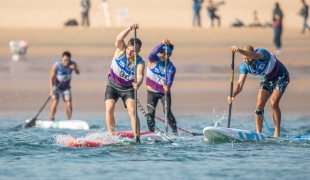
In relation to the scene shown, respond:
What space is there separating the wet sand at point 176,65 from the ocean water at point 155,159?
5605 mm

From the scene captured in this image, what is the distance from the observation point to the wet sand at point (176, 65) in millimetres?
20875

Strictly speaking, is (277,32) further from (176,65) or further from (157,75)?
(157,75)

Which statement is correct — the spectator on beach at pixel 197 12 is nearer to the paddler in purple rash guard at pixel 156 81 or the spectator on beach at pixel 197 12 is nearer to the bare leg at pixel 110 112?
the paddler in purple rash guard at pixel 156 81

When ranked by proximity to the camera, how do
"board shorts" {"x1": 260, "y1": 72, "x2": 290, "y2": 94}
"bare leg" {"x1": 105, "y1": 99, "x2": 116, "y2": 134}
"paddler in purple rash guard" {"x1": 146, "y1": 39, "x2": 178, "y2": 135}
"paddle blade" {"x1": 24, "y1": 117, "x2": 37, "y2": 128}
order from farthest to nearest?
"paddle blade" {"x1": 24, "y1": 117, "x2": 37, "y2": 128}
"paddler in purple rash guard" {"x1": 146, "y1": 39, "x2": 178, "y2": 135}
"board shorts" {"x1": 260, "y1": 72, "x2": 290, "y2": 94}
"bare leg" {"x1": 105, "y1": 99, "x2": 116, "y2": 134}

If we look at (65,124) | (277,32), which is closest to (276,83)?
(65,124)

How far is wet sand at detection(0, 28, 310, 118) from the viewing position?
20875mm

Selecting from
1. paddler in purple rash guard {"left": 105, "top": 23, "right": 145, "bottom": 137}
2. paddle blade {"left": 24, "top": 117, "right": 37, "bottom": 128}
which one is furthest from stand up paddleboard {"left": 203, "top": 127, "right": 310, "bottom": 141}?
paddle blade {"left": 24, "top": 117, "right": 37, "bottom": 128}

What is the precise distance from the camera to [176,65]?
2636 cm

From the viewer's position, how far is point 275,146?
14141 millimetres

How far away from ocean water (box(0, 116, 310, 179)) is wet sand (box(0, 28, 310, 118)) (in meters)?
5.61

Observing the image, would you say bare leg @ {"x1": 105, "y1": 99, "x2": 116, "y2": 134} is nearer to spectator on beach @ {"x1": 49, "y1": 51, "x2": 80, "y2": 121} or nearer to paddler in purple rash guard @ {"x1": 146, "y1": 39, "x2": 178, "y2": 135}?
paddler in purple rash guard @ {"x1": 146, "y1": 39, "x2": 178, "y2": 135}

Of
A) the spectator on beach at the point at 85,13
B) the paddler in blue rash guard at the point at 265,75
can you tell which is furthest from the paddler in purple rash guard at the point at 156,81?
the spectator on beach at the point at 85,13

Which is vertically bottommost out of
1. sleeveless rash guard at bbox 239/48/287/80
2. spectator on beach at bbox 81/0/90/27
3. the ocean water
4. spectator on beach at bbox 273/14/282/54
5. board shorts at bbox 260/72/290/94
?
the ocean water

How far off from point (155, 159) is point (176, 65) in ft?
44.3
